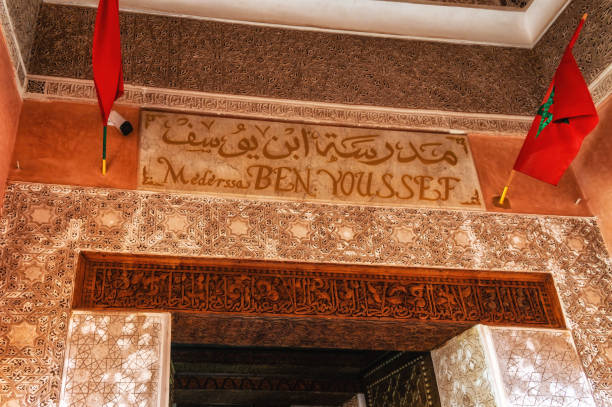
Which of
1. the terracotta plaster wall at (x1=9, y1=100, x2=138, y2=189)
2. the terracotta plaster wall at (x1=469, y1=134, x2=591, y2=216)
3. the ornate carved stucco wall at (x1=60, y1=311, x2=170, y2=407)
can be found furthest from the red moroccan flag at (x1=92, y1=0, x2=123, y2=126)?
the terracotta plaster wall at (x1=469, y1=134, x2=591, y2=216)

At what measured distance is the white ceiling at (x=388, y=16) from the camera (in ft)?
11.3

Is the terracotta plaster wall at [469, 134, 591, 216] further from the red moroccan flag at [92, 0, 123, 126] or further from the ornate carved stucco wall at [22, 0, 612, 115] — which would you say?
the red moroccan flag at [92, 0, 123, 126]

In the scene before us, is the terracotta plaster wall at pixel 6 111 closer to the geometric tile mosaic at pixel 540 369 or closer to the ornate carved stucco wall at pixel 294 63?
the ornate carved stucco wall at pixel 294 63

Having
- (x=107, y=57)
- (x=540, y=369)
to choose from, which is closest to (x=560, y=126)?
(x=540, y=369)

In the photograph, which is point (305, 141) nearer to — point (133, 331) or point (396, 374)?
point (133, 331)

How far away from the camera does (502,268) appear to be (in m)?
2.95

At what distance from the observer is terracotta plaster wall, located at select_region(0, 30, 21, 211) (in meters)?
2.57

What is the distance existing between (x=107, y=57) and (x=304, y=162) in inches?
43.0

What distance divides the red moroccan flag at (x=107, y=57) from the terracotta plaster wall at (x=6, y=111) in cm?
43

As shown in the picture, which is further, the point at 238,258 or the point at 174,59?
the point at 174,59

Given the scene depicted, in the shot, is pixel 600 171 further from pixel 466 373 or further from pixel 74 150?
pixel 74 150

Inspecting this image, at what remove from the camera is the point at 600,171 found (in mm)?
3170

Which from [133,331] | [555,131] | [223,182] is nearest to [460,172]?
[555,131]

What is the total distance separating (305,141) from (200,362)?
1914 millimetres
